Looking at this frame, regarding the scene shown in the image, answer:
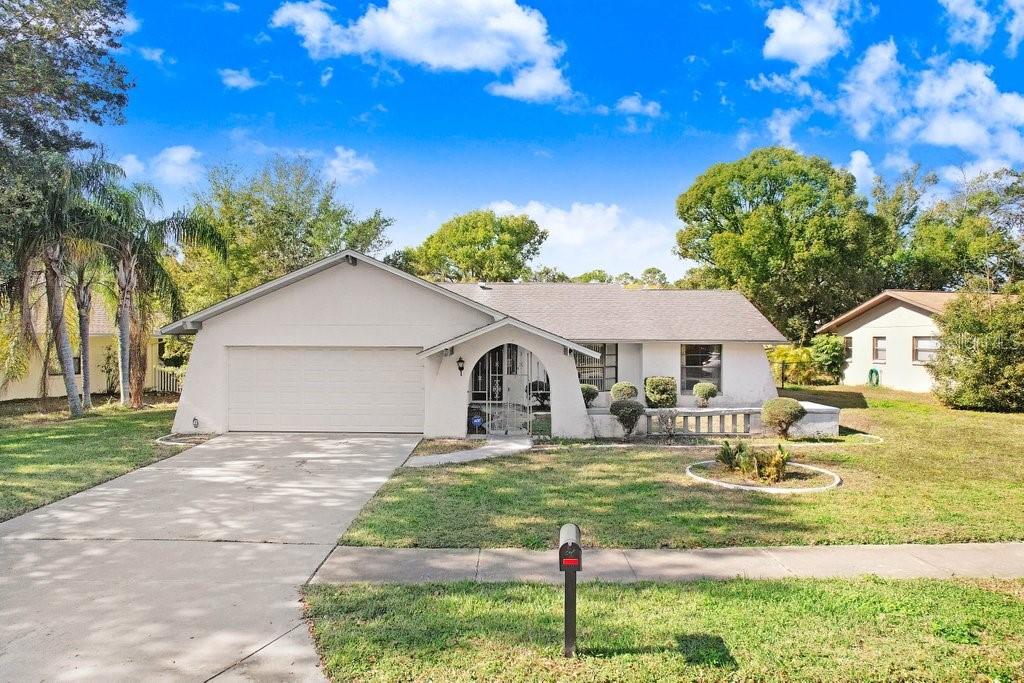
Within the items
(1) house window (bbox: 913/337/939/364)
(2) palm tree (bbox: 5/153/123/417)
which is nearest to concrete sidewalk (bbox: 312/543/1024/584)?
(2) palm tree (bbox: 5/153/123/417)

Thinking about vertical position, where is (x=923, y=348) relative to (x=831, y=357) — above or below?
above

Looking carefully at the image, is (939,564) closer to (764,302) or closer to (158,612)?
(158,612)

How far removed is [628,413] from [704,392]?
5534 millimetres

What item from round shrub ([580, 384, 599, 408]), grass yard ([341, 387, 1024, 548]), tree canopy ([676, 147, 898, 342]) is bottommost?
grass yard ([341, 387, 1024, 548])

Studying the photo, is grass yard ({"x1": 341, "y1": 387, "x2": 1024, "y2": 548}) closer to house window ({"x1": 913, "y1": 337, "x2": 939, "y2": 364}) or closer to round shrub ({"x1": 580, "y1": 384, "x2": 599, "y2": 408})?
round shrub ({"x1": 580, "y1": 384, "x2": 599, "y2": 408})

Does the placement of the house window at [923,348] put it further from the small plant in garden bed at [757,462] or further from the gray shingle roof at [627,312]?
the small plant in garden bed at [757,462]

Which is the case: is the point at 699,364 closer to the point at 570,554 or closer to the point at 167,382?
the point at 570,554

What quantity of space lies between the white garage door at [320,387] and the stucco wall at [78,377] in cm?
954

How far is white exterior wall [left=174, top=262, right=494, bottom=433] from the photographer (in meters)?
14.6

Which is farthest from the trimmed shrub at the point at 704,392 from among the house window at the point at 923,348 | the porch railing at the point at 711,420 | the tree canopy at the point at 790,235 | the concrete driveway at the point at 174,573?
the tree canopy at the point at 790,235

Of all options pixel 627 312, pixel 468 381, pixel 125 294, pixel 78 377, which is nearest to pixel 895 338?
pixel 627 312

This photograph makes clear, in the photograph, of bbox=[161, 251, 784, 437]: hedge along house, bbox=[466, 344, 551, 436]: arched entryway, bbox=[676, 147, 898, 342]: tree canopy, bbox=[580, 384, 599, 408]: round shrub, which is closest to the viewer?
bbox=[161, 251, 784, 437]: hedge along house

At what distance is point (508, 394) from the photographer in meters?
15.7

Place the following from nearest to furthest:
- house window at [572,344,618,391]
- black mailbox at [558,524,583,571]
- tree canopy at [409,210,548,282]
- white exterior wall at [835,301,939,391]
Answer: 1. black mailbox at [558,524,583,571]
2. house window at [572,344,618,391]
3. white exterior wall at [835,301,939,391]
4. tree canopy at [409,210,548,282]
